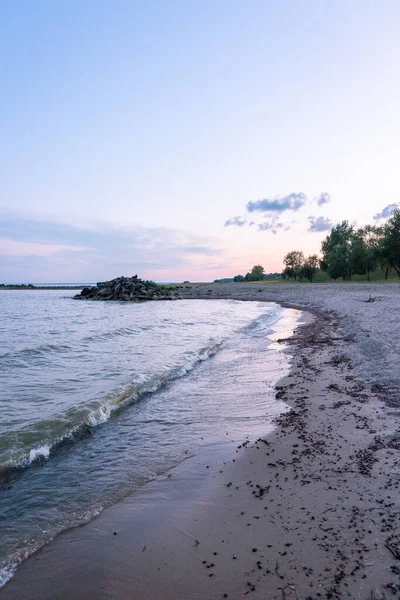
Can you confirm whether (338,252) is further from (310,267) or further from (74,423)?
(74,423)

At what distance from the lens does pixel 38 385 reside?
34.1ft

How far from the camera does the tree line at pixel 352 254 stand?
70.3m

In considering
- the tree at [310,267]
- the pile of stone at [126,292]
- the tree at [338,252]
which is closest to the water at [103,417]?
the pile of stone at [126,292]

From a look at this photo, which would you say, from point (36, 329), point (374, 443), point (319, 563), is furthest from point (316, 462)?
point (36, 329)

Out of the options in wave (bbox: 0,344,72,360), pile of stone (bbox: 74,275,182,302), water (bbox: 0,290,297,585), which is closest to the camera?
water (bbox: 0,290,297,585)

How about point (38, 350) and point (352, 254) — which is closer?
point (38, 350)

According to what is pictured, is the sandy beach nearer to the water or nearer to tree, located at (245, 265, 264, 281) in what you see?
the water

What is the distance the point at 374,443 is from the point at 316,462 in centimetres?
111

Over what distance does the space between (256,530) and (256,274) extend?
14606cm

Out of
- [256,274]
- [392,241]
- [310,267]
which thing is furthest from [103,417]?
[256,274]

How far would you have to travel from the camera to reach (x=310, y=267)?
326 ft

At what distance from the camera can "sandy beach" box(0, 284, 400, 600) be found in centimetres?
314

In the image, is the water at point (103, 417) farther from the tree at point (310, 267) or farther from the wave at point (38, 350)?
the tree at point (310, 267)

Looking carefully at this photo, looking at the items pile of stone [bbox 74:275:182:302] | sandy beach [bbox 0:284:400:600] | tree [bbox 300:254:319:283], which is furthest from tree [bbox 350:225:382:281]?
sandy beach [bbox 0:284:400:600]
